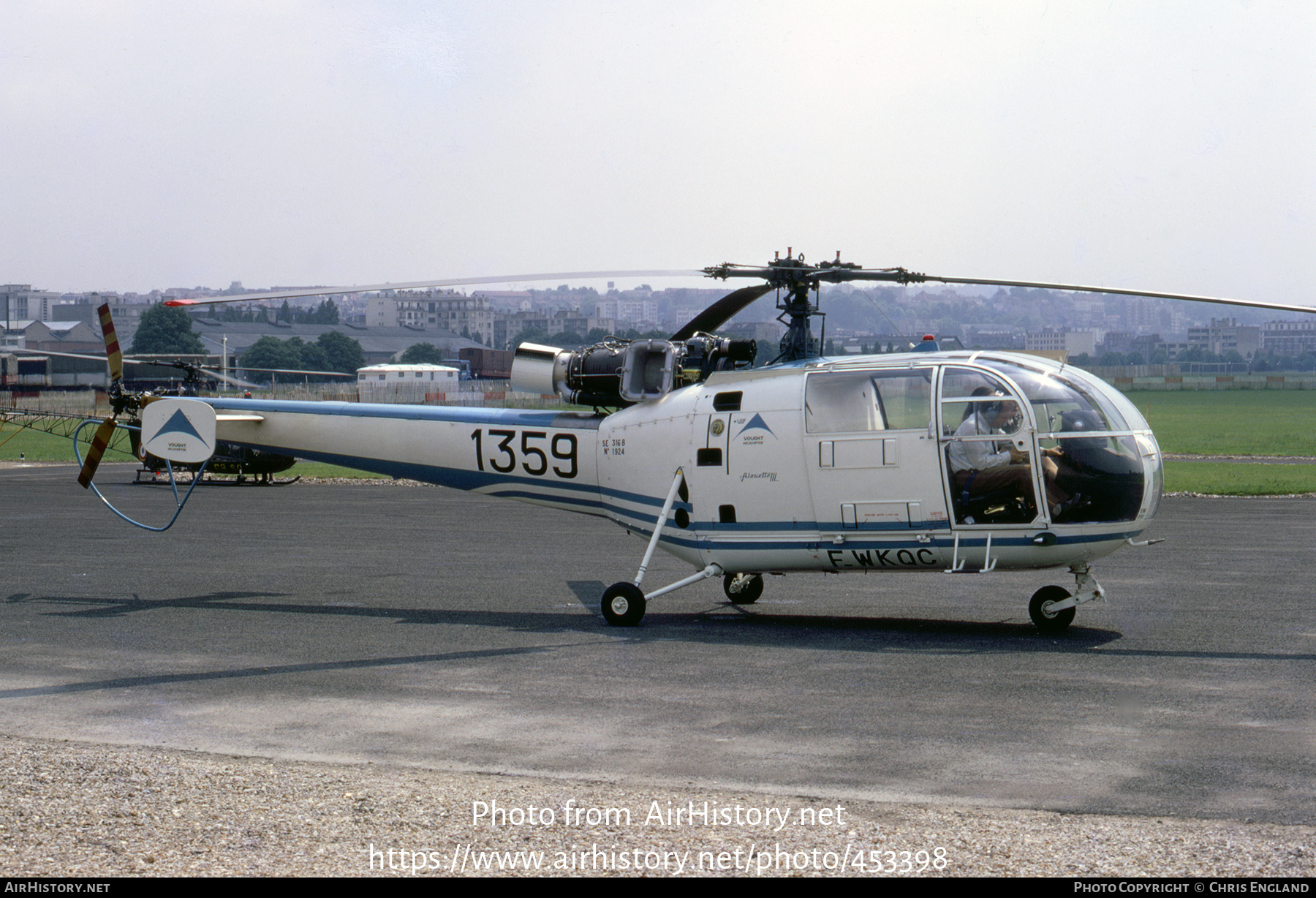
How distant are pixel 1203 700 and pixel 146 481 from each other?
3358 centimetres

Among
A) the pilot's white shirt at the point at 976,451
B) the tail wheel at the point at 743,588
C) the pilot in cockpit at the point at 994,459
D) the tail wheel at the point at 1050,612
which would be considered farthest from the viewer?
the tail wheel at the point at 743,588

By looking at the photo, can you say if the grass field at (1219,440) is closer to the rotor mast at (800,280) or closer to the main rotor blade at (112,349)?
the rotor mast at (800,280)

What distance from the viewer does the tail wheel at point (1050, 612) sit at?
1230 cm

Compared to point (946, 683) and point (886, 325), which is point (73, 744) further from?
point (886, 325)

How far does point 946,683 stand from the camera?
Answer: 33.1 ft

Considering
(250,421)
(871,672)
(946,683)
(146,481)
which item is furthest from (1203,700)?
(146,481)

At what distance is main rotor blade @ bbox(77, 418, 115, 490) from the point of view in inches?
604

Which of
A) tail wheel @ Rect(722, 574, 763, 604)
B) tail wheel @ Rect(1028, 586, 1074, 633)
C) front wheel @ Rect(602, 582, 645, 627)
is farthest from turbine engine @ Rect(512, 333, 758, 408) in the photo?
tail wheel @ Rect(1028, 586, 1074, 633)

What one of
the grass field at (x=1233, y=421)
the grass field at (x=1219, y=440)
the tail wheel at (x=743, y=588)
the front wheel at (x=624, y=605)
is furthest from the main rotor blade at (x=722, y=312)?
the grass field at (x=1233, y=421)

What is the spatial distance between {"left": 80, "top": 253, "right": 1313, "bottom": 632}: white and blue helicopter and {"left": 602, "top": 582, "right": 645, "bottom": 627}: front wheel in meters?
0.02

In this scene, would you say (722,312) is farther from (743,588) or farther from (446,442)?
(446,442)

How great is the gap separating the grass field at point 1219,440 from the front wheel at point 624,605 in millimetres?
21596

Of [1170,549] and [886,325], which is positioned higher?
[886,325]

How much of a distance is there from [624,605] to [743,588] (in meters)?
2.04
